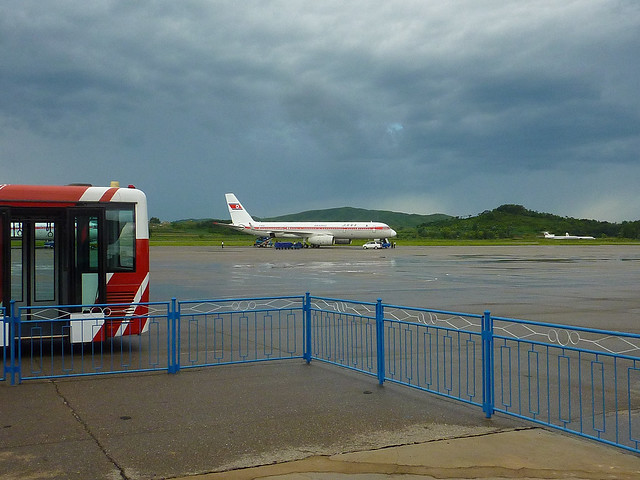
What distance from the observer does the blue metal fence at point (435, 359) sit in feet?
22.6

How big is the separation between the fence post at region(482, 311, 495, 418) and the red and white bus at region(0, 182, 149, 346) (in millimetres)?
5893

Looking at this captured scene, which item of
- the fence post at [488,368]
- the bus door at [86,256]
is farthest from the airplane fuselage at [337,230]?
the fence post at [488,368]

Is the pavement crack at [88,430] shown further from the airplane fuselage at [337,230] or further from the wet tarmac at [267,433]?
the airplane fuselage at [337,230]

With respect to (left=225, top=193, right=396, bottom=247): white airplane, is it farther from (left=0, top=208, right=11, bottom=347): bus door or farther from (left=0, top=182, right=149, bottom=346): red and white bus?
(left=0, top=208, right=11, bottom=347): bus door

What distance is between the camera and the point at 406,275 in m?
31.3

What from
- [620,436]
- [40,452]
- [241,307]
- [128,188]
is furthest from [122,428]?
[241,307]

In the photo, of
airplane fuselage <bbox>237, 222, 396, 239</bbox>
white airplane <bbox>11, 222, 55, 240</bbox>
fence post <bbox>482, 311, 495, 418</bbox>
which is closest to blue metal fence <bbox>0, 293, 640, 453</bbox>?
fence post <bbox>482, 311, 495, 418</bbox>

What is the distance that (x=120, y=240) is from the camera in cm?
1130

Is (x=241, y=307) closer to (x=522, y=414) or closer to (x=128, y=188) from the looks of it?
(x=128, y=188)

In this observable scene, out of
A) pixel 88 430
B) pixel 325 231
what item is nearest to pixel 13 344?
pixel 88 430

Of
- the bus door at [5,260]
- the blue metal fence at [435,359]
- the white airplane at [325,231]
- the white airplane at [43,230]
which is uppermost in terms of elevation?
the white airplane at [325,231]

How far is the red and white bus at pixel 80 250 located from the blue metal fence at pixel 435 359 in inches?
10.1

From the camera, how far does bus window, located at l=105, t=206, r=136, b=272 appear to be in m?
11.2

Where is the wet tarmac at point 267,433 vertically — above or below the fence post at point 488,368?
below
